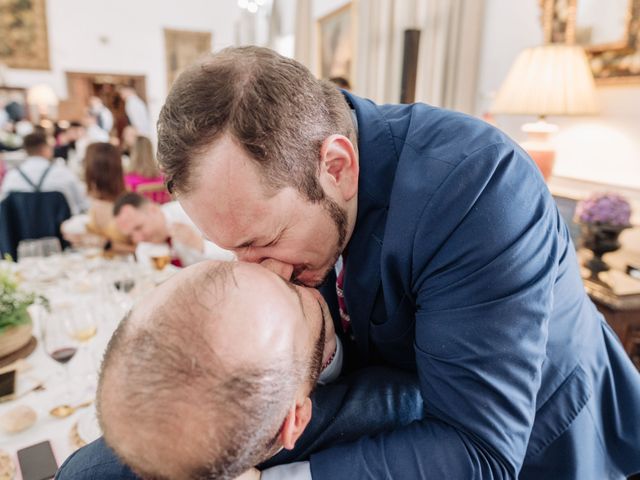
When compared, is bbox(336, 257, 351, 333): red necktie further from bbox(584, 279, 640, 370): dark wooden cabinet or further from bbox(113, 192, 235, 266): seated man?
bbox(113, 192, 235, 266): seated man

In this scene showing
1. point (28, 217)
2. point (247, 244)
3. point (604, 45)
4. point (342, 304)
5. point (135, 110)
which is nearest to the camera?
point (247, 244)

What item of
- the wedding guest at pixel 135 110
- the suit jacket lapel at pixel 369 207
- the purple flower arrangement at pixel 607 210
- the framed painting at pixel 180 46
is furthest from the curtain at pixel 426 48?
the framed painting at pixel 180 46

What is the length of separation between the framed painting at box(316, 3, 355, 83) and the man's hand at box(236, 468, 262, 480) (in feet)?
13.6

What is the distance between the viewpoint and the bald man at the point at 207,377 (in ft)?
1.92

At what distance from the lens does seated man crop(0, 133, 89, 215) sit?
343 cm

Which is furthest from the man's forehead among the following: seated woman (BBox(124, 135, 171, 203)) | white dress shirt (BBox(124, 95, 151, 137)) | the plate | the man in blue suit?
white dress shirt (BBox(124, 95, 151, 137))

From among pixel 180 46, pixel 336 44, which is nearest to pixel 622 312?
pixel 336 44

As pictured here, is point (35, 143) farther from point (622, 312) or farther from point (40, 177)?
point (622, 312)

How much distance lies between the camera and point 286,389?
0.67 metres

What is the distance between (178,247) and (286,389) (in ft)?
6.79

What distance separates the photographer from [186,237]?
259 centimetres

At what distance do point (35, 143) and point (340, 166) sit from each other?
147 inches

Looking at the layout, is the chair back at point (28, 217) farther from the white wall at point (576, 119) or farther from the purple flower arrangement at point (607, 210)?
the purple flower arrangement at point (607, 210)

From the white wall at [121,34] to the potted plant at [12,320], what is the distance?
9181mm
